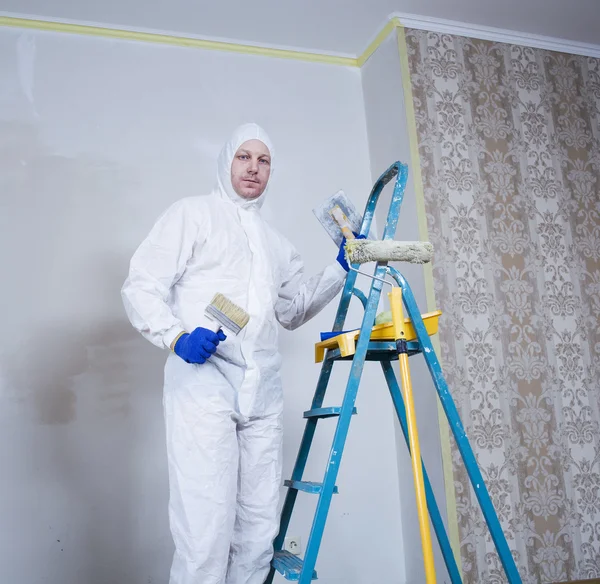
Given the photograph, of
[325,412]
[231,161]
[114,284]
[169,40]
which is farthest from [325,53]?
[325,412]

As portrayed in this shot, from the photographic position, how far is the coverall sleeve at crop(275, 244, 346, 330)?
2.06m

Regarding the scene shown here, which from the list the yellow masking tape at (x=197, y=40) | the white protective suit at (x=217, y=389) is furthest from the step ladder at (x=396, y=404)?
the yellow masking tape at (x=197, y=40)

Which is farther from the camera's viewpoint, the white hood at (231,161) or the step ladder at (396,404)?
the white hood at (231,161)

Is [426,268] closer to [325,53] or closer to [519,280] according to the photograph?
[519,280]

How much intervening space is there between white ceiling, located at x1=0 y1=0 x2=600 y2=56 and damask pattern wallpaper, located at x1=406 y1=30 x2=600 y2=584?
14cm

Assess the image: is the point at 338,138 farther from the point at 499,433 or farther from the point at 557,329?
the point at 499,433

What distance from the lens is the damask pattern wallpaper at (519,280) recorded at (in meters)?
2.57

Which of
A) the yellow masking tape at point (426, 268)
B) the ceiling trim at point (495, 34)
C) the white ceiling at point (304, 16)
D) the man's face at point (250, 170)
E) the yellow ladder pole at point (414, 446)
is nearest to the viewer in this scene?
the yellow ladder pole at point (414, 446)

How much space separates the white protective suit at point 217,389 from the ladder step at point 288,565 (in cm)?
4

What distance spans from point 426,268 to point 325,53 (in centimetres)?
127

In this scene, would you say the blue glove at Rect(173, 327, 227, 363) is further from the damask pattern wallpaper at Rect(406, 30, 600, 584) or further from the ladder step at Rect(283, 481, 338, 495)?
the damask pattern wallpaper at Rect(406, 30, 600, 584)

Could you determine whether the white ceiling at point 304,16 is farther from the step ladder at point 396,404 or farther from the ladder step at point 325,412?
the ladder step at point 325,412

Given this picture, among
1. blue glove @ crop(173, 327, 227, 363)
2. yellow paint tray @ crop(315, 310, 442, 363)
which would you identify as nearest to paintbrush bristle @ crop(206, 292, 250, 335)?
blue glove @ crop(173, 327, 227, 363)

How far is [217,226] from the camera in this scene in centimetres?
192
